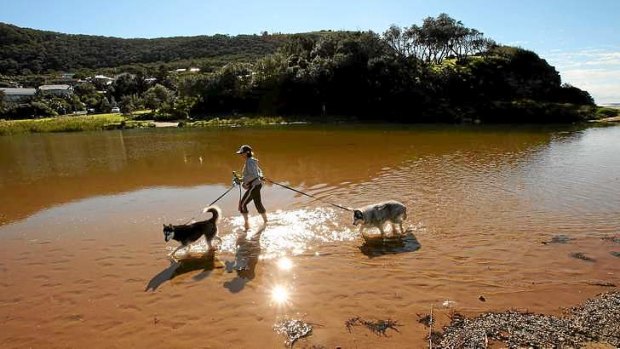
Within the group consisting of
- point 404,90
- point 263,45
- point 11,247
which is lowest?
point 11,247

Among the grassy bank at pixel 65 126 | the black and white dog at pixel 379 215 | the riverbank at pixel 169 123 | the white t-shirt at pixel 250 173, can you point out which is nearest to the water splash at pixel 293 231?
the black and white dog at pixel 379 215

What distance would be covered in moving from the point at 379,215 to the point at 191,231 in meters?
4.80

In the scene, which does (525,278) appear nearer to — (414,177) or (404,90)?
(414,177)

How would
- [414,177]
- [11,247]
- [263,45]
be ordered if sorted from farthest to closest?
[263,45] → [414,177] → [11,247]

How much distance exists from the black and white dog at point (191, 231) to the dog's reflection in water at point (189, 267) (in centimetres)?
37

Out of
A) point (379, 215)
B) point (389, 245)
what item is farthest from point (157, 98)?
point (389, 245)

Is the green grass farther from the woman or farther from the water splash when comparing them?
the woman

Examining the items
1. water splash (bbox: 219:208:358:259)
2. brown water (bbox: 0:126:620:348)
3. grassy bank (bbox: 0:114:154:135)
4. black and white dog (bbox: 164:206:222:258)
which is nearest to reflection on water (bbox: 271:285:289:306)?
brown water (bbox: 0:126:620:348)

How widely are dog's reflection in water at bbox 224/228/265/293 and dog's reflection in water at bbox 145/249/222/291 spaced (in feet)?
1.54

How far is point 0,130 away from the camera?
6209 cm

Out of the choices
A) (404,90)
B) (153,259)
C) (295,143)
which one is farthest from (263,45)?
(153,259)

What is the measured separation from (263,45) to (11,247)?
194m

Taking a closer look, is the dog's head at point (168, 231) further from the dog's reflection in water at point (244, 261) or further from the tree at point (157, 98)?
the tree at point (157, 98)

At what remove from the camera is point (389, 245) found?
1106cm
